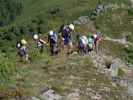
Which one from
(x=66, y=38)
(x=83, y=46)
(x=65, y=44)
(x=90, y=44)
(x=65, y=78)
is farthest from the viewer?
(x=65, y=44)

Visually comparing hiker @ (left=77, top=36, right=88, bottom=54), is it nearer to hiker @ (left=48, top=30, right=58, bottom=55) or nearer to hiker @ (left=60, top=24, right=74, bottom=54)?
hiker @ (left=60, top=24, right=74, bottom=54)

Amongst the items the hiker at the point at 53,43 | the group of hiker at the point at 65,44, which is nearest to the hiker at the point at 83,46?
the group of hiker at the point at 65,44

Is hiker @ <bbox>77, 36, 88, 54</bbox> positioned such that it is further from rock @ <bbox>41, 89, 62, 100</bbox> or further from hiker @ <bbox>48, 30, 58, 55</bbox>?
rock @ <bbox>41, 89, 62, 100</bbox>

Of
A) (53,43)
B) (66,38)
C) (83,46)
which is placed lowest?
(83,46)

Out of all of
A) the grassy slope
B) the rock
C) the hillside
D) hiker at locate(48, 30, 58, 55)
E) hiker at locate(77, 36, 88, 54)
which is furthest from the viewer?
hiker at locate(48, 30, 58, 55)

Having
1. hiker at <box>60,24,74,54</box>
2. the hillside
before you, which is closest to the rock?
the hillside

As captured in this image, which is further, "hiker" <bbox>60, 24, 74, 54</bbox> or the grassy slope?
"hiker" <bbox>60, 24, 74, 54</bbox>

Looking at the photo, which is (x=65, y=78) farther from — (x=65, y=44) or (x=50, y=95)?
(x=65, y=44)

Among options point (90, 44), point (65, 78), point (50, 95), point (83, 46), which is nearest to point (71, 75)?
point (65, 78)

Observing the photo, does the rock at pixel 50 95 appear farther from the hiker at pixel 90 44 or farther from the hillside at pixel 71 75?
the hiker at pixel 90 44

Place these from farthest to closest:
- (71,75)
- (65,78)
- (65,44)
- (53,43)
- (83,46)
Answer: (65,44), (53,43), (83,46), (71,75), (65,78)

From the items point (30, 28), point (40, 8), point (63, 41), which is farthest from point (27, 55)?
point (40, 8)

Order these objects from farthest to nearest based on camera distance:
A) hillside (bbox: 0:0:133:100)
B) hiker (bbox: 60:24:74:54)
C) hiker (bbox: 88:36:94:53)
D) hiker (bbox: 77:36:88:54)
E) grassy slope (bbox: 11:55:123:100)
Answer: hiker (bbox: 60:24:74:54) → hiker (bbox: 88:36:94:53) → hiker (bbox: 77:36:88:54) → grassy slope (bbox: 11:55:123:100) → hillside (bbox: 0:0:133:100)

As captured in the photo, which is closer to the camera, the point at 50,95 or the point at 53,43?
the point at 50,95
